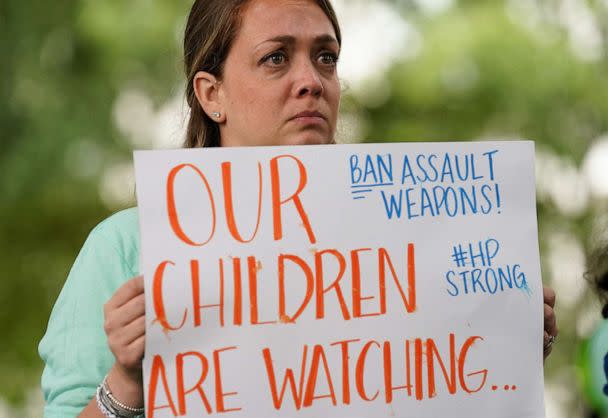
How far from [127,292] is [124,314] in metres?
0.04

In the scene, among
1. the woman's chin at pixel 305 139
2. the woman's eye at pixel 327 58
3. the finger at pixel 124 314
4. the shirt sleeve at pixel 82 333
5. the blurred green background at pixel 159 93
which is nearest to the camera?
the finger at pixel 124 314

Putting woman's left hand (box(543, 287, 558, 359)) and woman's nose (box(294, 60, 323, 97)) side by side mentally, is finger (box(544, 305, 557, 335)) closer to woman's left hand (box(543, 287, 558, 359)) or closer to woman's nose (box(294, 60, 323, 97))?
woman's left hand (box(543, 287, 558, 359))

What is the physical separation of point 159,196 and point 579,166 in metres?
6.18

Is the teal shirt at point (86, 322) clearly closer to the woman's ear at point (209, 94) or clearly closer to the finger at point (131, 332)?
the finger at point (131, 332)

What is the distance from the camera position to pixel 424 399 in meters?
1.82

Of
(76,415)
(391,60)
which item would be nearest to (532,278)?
(76,415)

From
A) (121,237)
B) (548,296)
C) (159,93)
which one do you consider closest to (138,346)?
(121,237)

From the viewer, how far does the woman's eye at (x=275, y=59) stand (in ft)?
6.51

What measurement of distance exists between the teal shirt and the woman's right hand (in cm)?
13

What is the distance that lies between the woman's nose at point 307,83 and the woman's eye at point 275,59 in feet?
0.13

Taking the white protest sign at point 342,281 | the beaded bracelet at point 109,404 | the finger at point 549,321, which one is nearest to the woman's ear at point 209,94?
the white protest sign at point 342,281

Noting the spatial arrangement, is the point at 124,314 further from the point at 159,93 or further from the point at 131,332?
the point at 159,93

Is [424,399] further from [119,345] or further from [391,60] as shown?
[391,60]

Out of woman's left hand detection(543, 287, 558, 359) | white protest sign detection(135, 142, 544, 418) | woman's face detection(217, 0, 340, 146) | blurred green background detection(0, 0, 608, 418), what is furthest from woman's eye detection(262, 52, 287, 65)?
blurred green background detection(0, 0, 608, 418)
